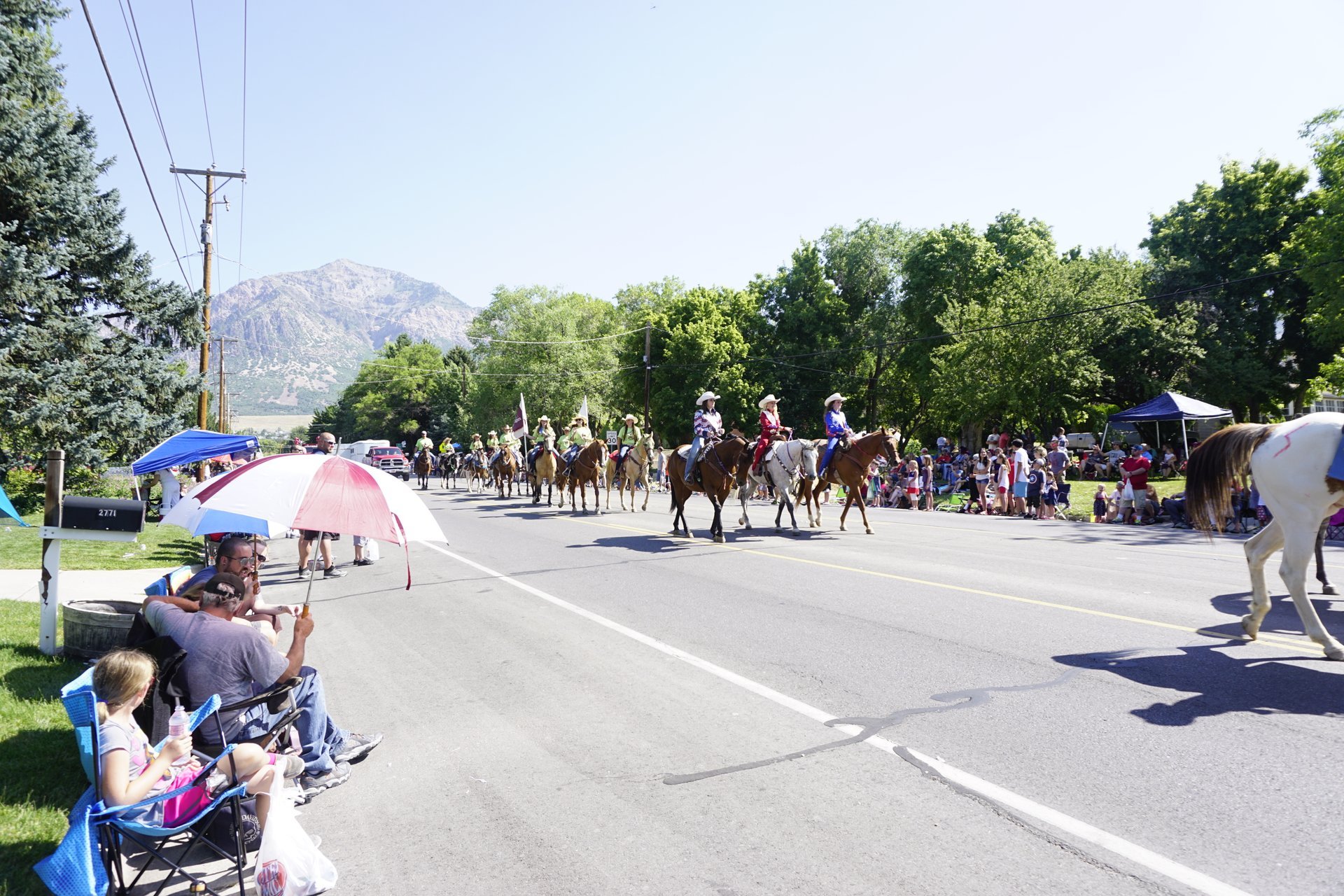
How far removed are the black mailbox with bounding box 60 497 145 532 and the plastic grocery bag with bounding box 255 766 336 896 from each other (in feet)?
16.2

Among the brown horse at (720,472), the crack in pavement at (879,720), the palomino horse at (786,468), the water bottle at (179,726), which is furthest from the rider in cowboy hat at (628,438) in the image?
the water bottle at (179,726)

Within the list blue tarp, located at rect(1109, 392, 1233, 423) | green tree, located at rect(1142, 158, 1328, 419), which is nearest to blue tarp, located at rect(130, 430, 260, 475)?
blue tarp, located at rect(1109, 392, 1233, 423)

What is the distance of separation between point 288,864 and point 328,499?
2.30 metres

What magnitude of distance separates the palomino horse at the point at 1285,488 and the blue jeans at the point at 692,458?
34.5ft

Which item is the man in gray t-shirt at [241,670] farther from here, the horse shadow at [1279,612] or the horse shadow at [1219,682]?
the horse shadow at [1279,612]

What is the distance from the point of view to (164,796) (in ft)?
13.4

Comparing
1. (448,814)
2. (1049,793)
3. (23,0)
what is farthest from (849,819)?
(23,0)

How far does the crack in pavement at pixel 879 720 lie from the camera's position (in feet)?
17.4

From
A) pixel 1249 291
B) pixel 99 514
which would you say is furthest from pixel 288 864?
pixel 1249 291

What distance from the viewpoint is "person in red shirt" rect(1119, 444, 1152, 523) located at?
Result: 21406 millimetres

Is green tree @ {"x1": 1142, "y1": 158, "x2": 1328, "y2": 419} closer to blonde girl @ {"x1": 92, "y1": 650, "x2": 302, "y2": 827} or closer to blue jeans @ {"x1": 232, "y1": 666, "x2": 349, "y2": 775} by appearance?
blue jeans @ {"x1": 232, "y1": 666, "x2": 349, "y2": 775}

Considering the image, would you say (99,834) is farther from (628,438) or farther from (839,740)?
(628,438)

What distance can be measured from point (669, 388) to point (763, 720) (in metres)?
59.8

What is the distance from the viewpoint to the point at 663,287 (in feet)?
290
